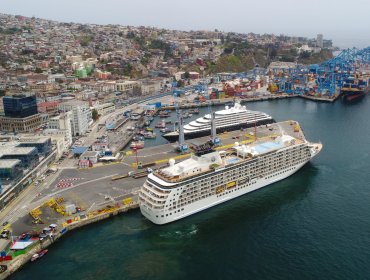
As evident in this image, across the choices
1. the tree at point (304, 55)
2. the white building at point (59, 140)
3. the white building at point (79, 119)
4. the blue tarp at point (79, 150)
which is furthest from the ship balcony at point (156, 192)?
the tree at point (304, 55)

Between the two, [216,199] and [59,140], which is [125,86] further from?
[216,199]

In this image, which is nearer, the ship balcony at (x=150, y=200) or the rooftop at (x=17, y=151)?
the ship balcony at (x=150, y=200)

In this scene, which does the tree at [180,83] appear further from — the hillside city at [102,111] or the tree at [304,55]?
the tree at [304,55]

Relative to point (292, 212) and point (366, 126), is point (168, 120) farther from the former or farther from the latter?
point (292, 212)

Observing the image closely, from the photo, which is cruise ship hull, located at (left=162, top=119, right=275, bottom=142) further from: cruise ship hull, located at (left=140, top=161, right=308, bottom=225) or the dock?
cruise ship hull, located at (left=140, top=161, right=308, bottom=225)

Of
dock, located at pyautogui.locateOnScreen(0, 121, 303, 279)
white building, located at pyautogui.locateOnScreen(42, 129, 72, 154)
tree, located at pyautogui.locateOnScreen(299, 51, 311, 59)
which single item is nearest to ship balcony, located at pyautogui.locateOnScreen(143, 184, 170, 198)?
dock, located at pyautogui.locateOnScreen(0, 121, 303, 279)

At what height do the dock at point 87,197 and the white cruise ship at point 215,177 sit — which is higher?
the white cruise ship at point 215,177

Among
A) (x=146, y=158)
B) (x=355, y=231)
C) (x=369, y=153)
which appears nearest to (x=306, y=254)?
(x=355, y=231)
